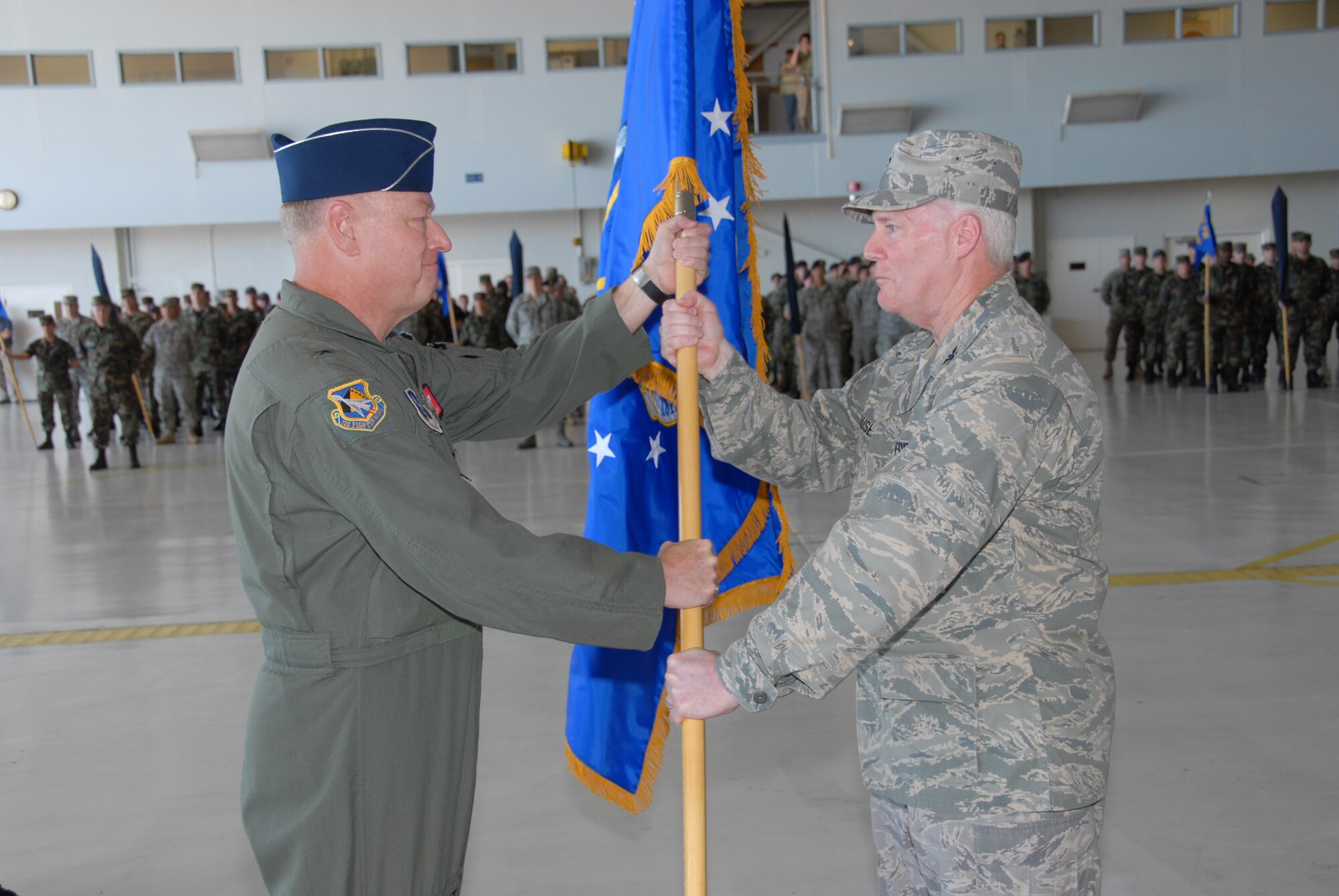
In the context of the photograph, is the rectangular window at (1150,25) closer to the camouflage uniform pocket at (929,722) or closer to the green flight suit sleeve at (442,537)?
the camouflage uniform pocket at (929,722)

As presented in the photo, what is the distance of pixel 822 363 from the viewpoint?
15.5m

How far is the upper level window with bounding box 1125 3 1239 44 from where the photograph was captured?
737 inches

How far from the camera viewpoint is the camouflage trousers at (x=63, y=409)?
12477 mm

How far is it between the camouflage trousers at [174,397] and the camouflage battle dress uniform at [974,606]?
503 inches

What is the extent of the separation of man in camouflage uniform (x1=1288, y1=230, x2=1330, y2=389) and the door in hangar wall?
21.1 ft

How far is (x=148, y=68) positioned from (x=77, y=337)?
8.31 m

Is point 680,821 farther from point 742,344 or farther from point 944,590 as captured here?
point 944,590

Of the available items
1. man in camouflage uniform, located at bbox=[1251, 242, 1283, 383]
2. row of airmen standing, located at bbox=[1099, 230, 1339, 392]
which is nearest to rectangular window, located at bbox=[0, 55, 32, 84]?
row of airmen standing, located at bbox=[1099, 230, 1339, 392]

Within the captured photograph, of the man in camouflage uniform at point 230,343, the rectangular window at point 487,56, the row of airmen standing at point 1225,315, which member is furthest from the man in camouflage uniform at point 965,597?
the rectangular window at point 487,56

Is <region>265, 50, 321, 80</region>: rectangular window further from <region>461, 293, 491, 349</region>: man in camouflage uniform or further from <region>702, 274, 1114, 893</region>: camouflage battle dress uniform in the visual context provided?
<region>702, 274, 1114, 893</region>: camouflage battle dress uniform

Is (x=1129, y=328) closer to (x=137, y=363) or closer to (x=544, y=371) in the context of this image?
(x=137, y=363)

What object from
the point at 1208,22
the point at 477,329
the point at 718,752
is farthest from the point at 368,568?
the point at 1208,22

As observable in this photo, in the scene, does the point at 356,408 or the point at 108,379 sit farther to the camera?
the point at 108,379

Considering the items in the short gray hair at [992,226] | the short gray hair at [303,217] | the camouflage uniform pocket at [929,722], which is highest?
the short gray hair at [303,217]
